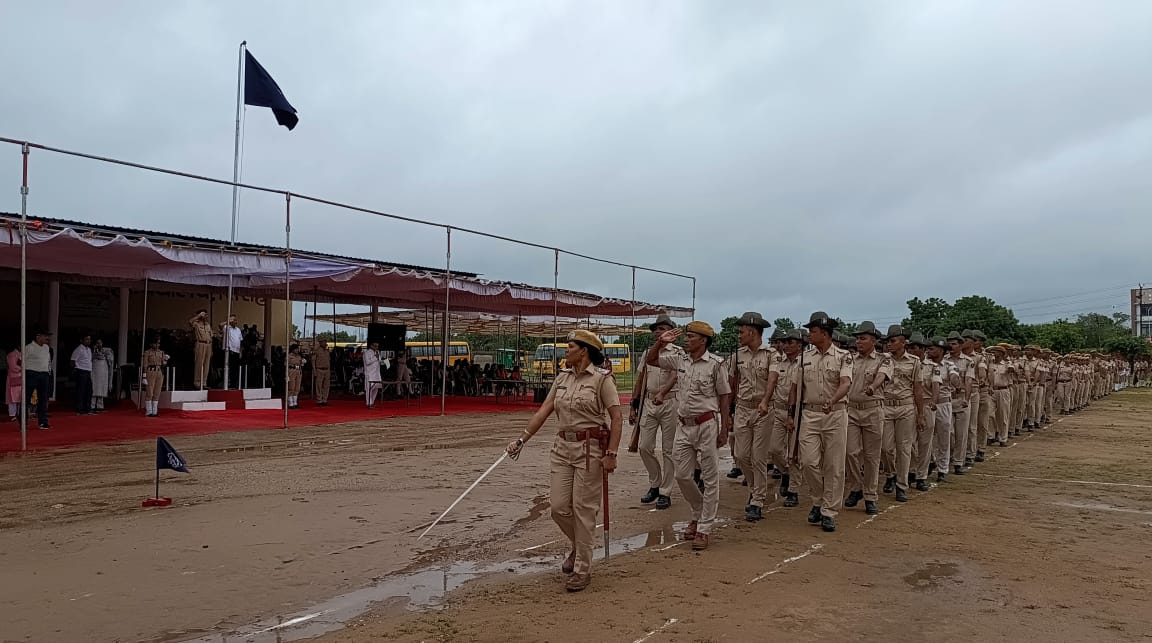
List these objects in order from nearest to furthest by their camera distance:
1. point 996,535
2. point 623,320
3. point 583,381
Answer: point 583,381, point 996,535, point 623,320

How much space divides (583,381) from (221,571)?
9.20 feet

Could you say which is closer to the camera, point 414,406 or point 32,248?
point 32,248

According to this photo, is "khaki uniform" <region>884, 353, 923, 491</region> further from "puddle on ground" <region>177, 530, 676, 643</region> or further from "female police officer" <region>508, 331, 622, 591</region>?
"female police officer" <region>508, 331, 622, 591</region>

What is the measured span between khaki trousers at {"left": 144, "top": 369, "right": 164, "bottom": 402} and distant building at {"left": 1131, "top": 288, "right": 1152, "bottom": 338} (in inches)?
3164

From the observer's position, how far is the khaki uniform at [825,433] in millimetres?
7039

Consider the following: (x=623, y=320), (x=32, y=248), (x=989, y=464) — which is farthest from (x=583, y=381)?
(x=623, y=320)

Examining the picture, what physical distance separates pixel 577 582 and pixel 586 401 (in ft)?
3.82

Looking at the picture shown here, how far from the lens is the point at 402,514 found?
7352 millimetres

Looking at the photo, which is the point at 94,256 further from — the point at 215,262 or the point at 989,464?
the point at 989,464

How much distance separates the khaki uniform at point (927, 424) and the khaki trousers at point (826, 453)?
9.57ft

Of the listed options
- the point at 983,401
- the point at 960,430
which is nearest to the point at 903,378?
the point at 960,430

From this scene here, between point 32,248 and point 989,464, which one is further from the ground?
point 32,248

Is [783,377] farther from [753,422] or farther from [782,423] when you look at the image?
[753,422]

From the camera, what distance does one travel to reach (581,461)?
17.2 feet
